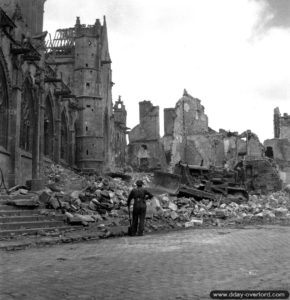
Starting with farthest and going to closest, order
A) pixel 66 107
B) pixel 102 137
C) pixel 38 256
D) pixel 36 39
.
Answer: pixel 102 137
pixel 66 107
pixel 36 39
pixel 38 256

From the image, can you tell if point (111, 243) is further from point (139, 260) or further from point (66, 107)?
point (66, 107)

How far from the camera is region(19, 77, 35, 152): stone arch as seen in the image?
25.5m

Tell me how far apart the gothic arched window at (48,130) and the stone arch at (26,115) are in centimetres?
441

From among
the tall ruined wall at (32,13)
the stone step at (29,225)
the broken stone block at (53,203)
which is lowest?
the stone step at (29,225)

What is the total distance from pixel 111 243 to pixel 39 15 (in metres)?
24.8

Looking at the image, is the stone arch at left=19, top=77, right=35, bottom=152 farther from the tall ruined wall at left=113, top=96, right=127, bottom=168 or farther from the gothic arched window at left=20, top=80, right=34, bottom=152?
the tall ruined wall at left=113, top=96, right=127, bottom=168

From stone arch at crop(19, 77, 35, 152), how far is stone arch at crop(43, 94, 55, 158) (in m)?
4.41

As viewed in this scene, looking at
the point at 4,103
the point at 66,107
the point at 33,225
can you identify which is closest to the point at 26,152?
the point at 4,103

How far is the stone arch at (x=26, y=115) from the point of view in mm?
25516

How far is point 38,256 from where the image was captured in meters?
8.28

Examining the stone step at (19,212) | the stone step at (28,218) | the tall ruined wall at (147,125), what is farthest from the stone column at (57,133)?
the tall ruined wall at (147,125)

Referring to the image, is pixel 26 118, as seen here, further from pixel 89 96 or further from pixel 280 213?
pixel 280 213

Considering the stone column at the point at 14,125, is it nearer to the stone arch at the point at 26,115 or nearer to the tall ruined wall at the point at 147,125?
the stone arch at the point at 26,115

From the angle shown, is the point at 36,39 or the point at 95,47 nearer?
the point at 36,39
